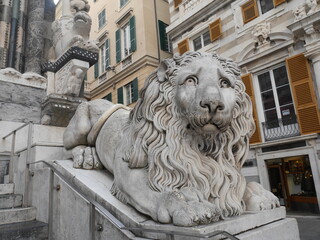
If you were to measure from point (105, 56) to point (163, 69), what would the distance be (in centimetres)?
1852

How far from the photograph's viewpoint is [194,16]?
1321 centimetres

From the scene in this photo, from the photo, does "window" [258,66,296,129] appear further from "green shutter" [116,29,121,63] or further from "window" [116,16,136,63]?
"green shutter" [116,29,121,63]

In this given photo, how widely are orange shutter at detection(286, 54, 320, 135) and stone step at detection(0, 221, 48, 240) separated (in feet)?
28.6

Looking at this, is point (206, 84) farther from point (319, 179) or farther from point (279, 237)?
point (319, 179)

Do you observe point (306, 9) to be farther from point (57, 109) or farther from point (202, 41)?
point (57, 109)

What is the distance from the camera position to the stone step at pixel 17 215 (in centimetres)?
280

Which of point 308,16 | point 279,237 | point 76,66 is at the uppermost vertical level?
point 308,16

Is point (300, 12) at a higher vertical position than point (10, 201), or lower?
higher

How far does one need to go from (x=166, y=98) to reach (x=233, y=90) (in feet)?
1.55

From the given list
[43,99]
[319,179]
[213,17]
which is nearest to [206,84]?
[43,99]

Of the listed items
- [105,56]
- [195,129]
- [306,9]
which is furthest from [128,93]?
[195,129]

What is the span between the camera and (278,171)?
10.6 meters

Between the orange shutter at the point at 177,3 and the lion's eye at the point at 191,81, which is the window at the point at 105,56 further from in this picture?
the lion's eye at the point at 191,81

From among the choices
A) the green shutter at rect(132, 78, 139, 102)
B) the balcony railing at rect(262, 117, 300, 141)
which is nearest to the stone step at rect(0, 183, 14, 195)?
the balcony railing at rect(262, 117, 300, 141)
